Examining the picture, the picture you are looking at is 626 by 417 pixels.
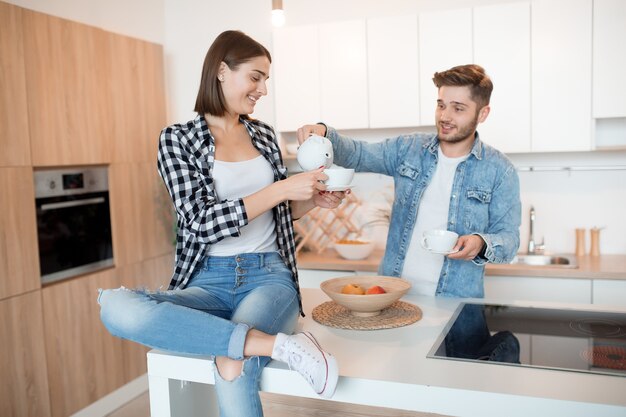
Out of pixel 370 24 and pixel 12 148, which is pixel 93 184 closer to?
Answer: pixel 12 148

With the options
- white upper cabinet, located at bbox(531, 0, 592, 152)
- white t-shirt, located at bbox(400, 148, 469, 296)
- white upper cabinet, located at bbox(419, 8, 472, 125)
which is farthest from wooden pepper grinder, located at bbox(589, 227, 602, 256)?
white t-shirt, located at bbox(400, 148, 469, 296)

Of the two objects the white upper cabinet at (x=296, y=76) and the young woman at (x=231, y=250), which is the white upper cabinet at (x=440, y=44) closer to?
the white upper cabinet at (x=296, y=76)

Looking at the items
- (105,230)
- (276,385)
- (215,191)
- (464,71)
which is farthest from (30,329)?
(464,71)

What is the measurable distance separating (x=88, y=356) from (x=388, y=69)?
2.22m

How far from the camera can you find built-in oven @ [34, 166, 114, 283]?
279 cm

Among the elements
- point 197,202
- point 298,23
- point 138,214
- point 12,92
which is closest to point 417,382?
point 197,202

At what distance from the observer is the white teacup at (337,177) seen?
5.25 feet

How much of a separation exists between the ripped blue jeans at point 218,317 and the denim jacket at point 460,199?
2.30 feet

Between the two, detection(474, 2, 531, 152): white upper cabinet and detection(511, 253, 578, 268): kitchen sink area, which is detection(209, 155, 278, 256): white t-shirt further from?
detection(511, 253, 578, 268): kitchen sink area

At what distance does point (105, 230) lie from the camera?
3.19 m


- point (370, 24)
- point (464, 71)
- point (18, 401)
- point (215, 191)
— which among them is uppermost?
point (370, 24)

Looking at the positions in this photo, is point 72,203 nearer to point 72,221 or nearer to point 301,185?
point 72,221

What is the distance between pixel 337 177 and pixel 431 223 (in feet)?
2.35

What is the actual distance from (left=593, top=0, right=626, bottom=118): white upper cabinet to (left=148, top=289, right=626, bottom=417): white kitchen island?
1.95 metres
